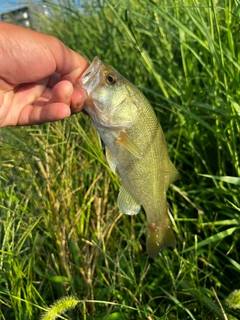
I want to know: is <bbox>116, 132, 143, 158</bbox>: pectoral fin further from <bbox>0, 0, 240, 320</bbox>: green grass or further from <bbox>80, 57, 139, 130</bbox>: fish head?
<bbox>0, 0, 240, 320</bbox>: green grass

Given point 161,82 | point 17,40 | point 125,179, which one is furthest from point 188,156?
point 17,40

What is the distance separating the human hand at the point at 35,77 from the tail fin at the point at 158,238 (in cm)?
55

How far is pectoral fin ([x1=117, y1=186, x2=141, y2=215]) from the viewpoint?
1.59 metres

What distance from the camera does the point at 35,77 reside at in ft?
5.05

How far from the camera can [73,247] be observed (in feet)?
6.68

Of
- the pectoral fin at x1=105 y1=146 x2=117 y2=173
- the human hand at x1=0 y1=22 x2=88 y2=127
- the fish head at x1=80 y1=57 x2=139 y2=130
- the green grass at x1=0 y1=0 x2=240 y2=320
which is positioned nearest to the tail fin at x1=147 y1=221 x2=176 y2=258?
the green grass at x1=0 y1=0 x2=240 y2=320

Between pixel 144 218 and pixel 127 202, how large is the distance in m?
0.56

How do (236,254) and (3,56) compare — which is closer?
(3,56)

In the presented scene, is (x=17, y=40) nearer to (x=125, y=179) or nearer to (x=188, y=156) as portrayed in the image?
(x=125, y=179)

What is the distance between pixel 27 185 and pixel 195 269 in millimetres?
957

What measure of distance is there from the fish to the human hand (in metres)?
0.07

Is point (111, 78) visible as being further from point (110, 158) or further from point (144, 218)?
point (144, 218)

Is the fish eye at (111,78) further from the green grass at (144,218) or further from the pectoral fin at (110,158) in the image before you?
the green grass at (144,218)

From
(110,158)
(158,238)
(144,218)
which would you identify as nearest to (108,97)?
(110,158)
